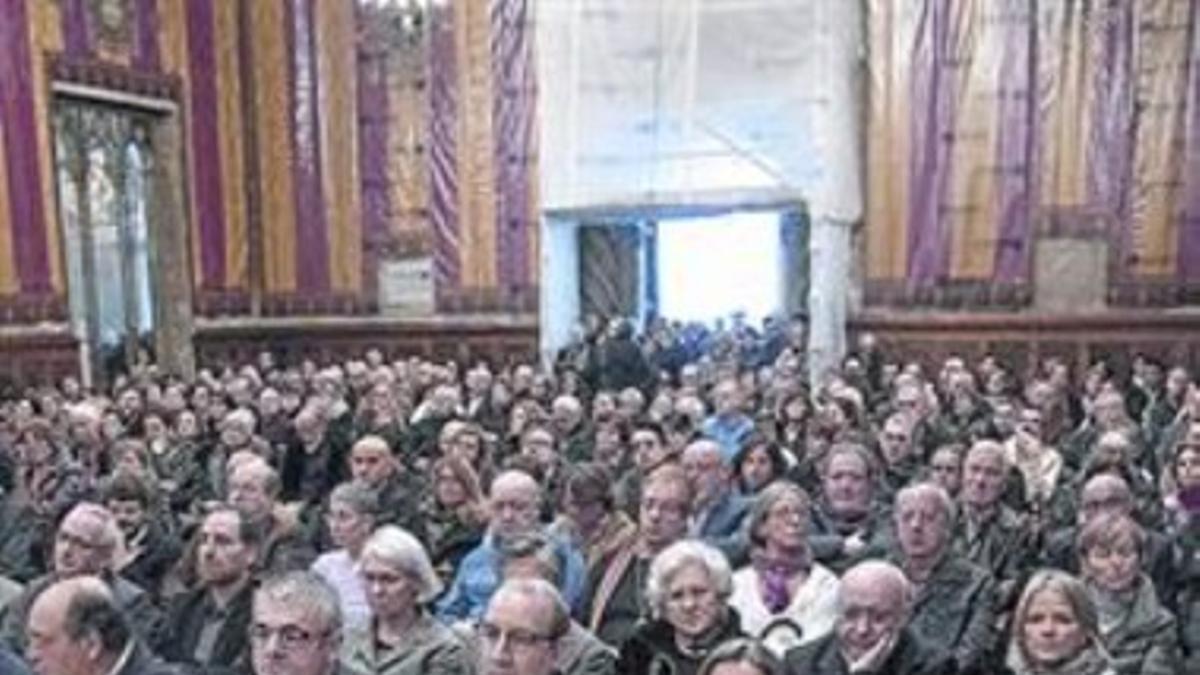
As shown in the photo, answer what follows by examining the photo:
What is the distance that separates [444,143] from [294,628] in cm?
1107

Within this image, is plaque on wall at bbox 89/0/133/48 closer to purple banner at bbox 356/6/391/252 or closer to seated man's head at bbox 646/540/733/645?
purple banner at bbox 356/6/391/252

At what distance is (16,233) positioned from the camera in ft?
39.5

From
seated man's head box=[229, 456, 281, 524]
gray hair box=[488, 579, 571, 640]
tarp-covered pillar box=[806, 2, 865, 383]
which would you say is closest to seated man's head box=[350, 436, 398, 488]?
seated man's head box=[229, 456, 281, 524]

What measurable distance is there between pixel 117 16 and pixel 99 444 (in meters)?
5.96

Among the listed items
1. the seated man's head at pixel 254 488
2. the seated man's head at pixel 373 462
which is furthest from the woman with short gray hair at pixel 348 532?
the seated man's head at pixel 373 462

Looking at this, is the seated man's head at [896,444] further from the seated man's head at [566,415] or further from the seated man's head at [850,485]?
the seated man's head at [566,415]

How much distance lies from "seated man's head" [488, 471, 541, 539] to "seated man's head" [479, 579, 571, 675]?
1.72 meters

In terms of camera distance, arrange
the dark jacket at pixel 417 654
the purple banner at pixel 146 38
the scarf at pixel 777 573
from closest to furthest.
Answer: the dark jacket at pixel 417 654 → the scarf at pixel 777 573 → the purple banner at pixel 146 38

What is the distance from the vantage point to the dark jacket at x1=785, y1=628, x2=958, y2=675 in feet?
12.5

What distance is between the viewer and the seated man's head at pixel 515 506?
16.7 feet

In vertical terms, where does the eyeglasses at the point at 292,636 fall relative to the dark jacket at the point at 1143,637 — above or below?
above

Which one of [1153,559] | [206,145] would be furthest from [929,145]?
[1153,559]

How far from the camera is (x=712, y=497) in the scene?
5727 millimetres

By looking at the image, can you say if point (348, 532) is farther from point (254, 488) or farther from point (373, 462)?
point (373, 462)
